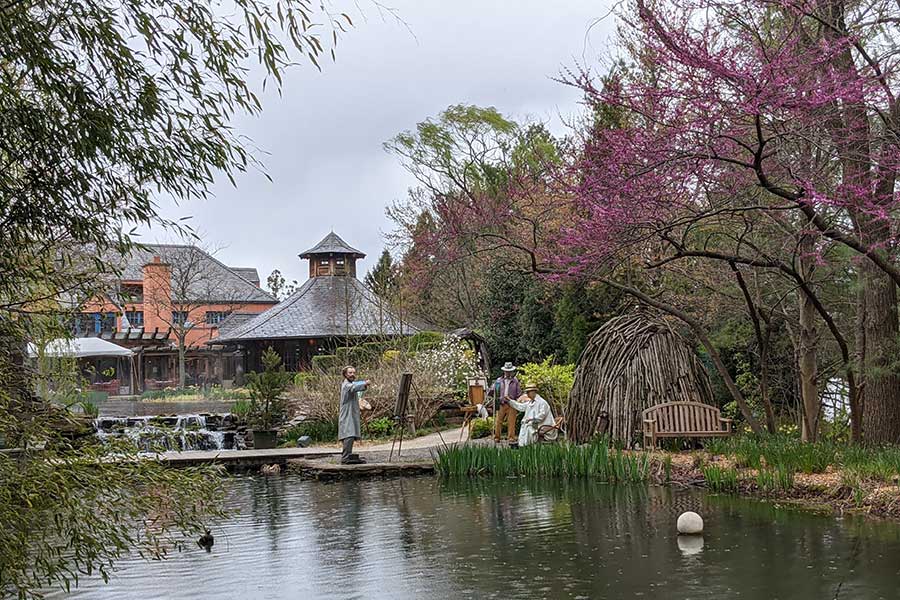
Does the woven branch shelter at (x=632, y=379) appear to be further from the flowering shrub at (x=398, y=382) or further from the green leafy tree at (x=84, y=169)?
the green leafy tree at (x=84, y=169)

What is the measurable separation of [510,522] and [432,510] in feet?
4.75

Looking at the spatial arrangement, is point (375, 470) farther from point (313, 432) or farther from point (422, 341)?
point (422, 341)

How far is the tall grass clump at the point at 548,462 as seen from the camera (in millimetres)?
12594

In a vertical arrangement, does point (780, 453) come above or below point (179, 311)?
below

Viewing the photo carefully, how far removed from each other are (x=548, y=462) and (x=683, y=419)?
88.4 inches

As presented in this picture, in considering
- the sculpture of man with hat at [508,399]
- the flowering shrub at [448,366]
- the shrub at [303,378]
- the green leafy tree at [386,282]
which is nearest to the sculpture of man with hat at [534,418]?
the sculpture of man with hat at [508,399]

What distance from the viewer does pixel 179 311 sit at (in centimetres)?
4497

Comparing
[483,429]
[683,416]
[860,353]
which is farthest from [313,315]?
[860,353]

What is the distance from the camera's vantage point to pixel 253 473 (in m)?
16.4

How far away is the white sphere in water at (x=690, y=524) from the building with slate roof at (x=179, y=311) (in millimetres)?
36442

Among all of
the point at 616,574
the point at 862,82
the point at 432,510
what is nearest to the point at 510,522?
the point at 432,510

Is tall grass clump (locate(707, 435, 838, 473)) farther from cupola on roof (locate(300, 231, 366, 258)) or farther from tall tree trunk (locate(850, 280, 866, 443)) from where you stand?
cupola on roof (locate(300, 231, 366, 258))

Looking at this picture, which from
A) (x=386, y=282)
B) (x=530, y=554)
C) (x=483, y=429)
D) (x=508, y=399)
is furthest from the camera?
(x=386, y=282)

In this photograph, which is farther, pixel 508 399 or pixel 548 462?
pixel 508 399
